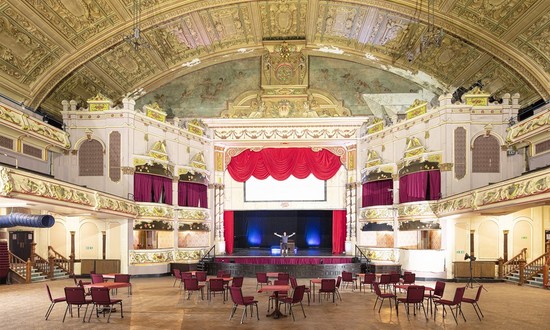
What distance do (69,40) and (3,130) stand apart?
15.2ft

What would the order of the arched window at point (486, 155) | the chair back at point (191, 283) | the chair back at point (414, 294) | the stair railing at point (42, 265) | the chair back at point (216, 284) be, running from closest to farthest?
the chair back at point (414, 294), the chair back at point (216, 284), the chair back at point (191, 283), the stair railing at point (42, 265), the arched window at point (486, 155)

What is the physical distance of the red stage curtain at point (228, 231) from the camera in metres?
28.3

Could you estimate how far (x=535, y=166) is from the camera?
2095 cm

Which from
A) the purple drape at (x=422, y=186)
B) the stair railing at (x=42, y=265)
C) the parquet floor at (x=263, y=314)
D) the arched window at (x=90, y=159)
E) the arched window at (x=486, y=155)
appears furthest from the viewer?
the arched window at (x=90, y=159)

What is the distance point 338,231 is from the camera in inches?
1125

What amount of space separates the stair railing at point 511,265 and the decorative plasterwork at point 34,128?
18710mm

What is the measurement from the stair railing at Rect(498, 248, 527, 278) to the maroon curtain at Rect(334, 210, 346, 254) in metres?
9.10

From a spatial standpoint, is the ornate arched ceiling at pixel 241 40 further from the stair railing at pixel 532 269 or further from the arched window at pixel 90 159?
the stair railing at pixel 532 269

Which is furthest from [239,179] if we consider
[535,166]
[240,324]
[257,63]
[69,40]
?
[240,324]

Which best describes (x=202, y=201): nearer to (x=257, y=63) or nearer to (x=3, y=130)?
(x=257, y=63)

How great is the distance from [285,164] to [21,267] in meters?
13.6

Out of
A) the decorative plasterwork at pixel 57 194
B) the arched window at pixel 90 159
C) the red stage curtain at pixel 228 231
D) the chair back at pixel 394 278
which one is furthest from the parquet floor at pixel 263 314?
the red stage curtain at pixel 228 231

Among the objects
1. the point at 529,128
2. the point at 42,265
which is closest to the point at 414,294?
the point at 529,128

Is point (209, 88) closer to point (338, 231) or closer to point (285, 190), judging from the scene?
point (285, 190)
